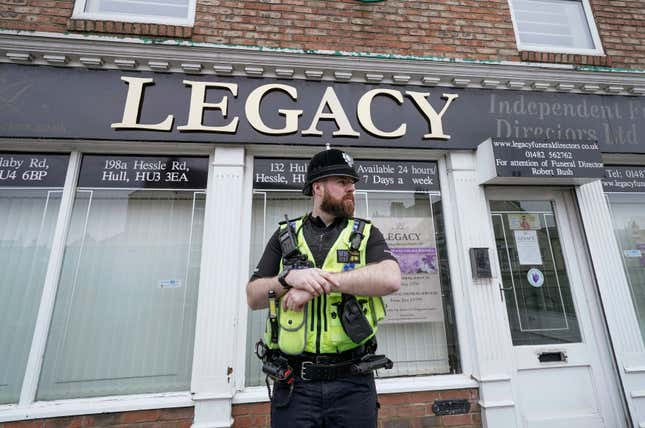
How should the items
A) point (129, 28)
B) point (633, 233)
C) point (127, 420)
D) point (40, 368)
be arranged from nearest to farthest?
point (127, 420)
point (40, 368)
point (129, 28)
point (633, 233)

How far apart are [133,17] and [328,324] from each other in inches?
160

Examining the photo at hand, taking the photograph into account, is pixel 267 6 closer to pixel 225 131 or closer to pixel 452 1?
pixel 225 131

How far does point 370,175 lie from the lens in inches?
134

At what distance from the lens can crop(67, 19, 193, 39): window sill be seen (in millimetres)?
3244

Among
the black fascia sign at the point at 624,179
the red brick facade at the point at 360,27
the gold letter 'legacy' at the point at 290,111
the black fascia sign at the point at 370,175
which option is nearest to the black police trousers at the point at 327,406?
the black fascia sign at the point at 370,175

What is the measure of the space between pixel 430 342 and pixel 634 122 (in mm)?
3769

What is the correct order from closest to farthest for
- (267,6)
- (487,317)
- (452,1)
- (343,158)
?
(343,158)
(487,317)
(267,6)
(452,1)

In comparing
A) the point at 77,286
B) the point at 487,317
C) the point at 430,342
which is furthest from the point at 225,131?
the point at 487,317

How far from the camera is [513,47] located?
3828 mm

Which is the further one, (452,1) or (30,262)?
(452,1)

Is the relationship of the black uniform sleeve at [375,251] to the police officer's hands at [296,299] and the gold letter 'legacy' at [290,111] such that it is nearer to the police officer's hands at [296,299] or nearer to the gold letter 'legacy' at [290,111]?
the police officer's hands at [296,299]

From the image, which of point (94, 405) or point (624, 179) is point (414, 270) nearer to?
point (624, 179)

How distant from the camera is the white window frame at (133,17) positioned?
336cm

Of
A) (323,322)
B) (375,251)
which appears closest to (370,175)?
(375,251)
